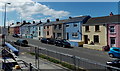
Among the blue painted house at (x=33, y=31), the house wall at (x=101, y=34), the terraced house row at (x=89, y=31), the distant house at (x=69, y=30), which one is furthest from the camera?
the blue painted house at (x=33, y=31)

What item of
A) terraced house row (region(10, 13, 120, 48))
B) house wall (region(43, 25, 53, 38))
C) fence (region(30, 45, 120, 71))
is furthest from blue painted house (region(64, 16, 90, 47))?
fence (region(30, 45, 120, 71))

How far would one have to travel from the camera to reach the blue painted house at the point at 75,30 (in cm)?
3741

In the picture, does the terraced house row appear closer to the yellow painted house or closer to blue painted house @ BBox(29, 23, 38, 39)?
the yellow painted house

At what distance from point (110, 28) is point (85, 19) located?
8964mm

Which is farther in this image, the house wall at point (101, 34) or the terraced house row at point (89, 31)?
the house wall at point (101, 34)

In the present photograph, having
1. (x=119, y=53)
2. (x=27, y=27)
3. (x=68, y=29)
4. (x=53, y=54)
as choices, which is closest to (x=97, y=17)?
(x=68, y=29)

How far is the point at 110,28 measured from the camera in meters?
30.2

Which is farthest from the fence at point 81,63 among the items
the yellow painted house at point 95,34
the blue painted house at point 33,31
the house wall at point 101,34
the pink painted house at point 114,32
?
the blue painted house at point 33,31

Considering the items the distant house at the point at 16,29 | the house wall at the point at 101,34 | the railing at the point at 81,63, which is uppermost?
the distant house at the point at 16,29

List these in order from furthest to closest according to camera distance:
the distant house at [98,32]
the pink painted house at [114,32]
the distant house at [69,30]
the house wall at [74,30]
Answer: the house wall at [74,30] → the distant house at [69,30] → the distant house at [98,32] → the pink painted house at [114,32]

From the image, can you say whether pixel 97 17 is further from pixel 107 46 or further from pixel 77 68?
pixel 77 68

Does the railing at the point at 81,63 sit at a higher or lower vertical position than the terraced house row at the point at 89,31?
lower

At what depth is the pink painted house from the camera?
28703 millimetres

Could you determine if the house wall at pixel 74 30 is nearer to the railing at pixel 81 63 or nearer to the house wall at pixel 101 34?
the house wall at pixel 101 34
